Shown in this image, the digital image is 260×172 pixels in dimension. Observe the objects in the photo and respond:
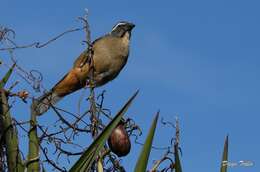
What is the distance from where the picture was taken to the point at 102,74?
4738mm

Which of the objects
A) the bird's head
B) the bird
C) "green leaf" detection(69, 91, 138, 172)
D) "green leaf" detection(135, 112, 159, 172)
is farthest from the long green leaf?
the bird's head

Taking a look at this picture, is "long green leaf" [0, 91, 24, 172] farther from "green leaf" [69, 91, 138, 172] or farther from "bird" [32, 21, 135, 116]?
"bird" [32, 21, 135, 116]

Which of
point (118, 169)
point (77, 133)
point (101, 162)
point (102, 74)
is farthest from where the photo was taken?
point (102, 74)

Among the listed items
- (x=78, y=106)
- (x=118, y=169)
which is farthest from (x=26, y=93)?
(x=118, y=169)

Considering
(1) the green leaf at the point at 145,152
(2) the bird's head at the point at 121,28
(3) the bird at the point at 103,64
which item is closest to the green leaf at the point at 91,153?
(1) the green leaf at the point at 145,152

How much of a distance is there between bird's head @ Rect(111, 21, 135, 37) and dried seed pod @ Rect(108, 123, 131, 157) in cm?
358

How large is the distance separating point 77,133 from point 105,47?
310 cm

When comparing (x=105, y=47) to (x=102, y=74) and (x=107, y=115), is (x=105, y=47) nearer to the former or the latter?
(x=102, y=74)

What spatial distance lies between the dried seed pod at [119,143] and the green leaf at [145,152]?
1.17 feet

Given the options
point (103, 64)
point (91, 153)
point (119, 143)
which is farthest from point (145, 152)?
point (103, 64)

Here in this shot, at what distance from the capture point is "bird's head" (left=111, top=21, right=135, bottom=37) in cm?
543

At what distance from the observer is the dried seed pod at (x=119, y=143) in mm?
1798

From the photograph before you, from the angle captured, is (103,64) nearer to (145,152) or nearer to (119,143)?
(119,143)

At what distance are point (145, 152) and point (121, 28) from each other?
13.7 feet
